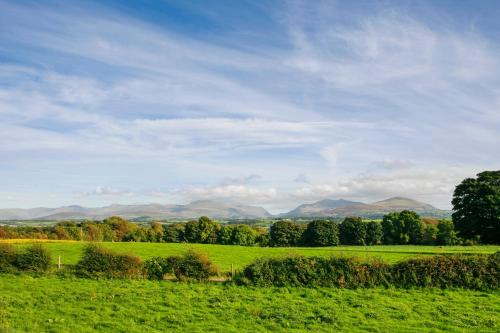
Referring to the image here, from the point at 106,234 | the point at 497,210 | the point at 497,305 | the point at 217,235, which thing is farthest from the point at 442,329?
the point at 106,234

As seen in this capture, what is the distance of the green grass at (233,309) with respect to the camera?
18.9 m

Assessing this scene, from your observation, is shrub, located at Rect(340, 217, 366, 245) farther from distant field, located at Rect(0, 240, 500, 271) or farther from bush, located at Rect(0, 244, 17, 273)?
bush, located at Rect(0, 244, 17, 273)

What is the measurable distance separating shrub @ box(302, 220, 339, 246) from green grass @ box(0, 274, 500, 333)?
8948cm

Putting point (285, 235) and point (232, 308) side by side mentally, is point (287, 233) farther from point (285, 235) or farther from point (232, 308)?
point (232, 308)

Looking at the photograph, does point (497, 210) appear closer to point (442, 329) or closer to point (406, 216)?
point (406, 216)

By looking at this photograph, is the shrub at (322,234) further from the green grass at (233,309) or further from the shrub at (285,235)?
the green grass at (233,309)

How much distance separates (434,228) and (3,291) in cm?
10501

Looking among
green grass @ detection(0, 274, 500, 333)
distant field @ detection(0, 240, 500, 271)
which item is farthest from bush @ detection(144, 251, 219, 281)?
distant field @ detection(0, 240, 500, 271)

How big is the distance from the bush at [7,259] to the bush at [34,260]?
35 cm

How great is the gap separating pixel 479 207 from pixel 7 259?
2631 inches

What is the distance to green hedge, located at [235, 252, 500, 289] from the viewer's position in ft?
92.7

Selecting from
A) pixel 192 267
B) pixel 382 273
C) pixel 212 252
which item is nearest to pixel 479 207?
pixel 212 252

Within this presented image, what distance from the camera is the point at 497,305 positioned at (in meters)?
23.4

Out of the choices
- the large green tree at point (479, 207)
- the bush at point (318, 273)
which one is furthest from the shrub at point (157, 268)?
the large green tree at point (479, 207)
